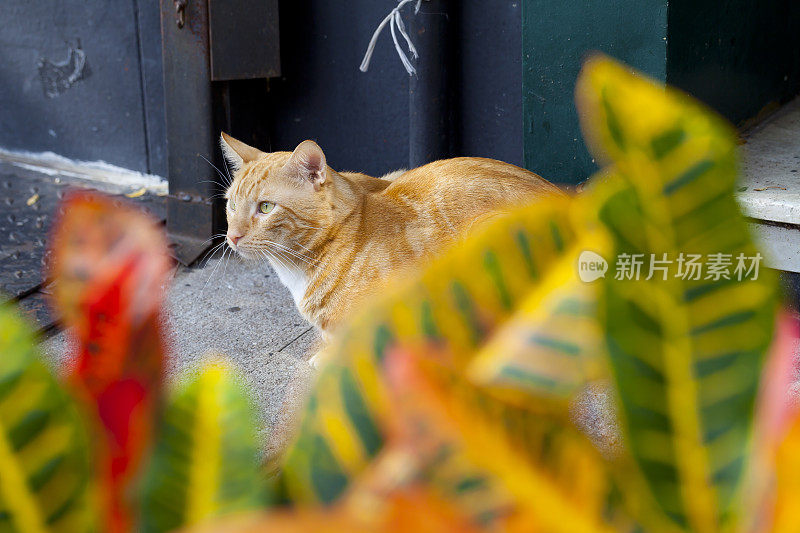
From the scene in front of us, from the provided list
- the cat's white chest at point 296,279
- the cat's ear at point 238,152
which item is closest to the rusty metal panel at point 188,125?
the cat's ear at point 238,152

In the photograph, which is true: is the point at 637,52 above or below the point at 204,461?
above

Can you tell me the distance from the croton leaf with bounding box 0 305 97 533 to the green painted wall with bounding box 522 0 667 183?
285 cm

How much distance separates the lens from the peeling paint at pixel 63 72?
15.1 feet

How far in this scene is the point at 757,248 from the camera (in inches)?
13.3

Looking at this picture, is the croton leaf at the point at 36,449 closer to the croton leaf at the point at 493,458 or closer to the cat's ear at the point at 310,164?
the croton leaf at the point at 493,458

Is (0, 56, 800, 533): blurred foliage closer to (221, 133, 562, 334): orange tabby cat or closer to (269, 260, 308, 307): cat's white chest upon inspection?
(221, 133, 562, 334): orange tabby cat

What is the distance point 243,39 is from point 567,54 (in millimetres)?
1497

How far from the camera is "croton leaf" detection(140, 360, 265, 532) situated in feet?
1.29

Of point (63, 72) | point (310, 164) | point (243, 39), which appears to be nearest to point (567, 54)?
point (310, 164)

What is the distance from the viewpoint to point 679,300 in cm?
33

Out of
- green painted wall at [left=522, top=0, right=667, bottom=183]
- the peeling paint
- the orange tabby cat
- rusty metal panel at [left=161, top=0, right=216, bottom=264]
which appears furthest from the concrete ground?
the peeling paint

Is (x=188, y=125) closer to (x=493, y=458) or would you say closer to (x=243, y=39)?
(x=243, y=39)

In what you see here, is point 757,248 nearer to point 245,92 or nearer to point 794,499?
point 794,499

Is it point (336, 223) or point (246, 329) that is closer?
point (336, 223)
